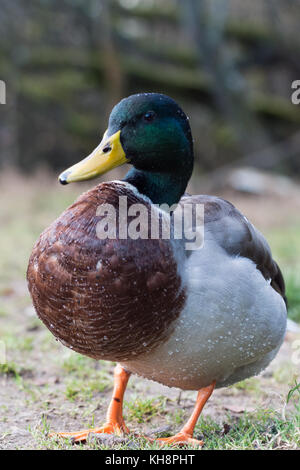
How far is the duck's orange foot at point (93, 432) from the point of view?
2.29 m

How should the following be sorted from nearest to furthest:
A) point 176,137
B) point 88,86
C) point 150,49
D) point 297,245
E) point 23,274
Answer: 1. point 176,137
2. point 23,274
3. point 297,245
4. point 88,86
5. point 150,49

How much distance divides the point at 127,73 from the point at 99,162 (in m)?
9.73

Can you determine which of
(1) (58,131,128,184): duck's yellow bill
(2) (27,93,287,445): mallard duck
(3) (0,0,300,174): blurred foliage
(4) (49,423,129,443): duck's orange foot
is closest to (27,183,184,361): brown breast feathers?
(2) (27,93,287,445): mallard duck

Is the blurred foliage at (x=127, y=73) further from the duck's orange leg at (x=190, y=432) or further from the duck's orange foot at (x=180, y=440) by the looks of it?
the duck's orange foot at (x=180, y=440)

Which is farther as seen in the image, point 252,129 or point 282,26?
point 282,26

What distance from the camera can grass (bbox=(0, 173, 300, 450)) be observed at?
2.28m

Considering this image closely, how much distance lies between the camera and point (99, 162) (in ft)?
7.20

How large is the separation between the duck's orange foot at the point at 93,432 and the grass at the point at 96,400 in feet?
0.12

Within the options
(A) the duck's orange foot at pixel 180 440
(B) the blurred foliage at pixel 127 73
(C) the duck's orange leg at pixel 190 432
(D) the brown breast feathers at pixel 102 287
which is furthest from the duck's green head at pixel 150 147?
(B) the blurred foliage at pixel 127 73

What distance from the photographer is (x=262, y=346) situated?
8.02ft

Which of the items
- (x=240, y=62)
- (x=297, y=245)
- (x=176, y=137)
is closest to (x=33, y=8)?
(x=240, y=62)

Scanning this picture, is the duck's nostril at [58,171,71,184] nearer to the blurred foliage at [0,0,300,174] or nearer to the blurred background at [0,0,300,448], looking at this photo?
the blurred background at [0,0,300,448]
